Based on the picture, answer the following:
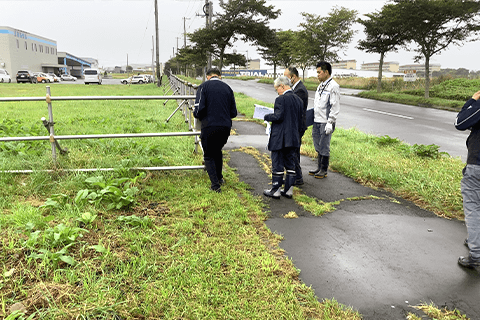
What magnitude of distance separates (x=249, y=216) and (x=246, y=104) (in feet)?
39.6

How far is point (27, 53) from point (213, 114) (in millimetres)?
76851

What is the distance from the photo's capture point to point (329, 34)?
31.0 meters

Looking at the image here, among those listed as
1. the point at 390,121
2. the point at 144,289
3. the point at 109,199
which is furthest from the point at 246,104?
the point at 144,289

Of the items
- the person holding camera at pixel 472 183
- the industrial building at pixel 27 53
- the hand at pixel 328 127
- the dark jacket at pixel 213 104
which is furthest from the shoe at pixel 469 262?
the industrial building at pixel 27 53

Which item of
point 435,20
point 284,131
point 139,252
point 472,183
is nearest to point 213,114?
point 284,131

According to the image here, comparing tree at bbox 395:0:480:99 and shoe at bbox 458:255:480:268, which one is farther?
tree at bbox 395:0:480:99

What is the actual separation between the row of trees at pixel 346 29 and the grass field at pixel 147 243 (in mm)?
18838

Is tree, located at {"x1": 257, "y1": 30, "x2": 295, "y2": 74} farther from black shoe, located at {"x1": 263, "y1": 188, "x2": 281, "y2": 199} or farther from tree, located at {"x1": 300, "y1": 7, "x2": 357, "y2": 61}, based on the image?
black shoe, located at {"x1": 263, "y1": 188, "x2": 281, "y2": 199}

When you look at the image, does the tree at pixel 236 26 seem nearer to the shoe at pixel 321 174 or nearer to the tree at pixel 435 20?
the tree at pixel 435 20

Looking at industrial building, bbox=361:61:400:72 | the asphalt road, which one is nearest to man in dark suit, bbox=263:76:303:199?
the asphalt road

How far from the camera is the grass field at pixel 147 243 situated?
7.90 feet

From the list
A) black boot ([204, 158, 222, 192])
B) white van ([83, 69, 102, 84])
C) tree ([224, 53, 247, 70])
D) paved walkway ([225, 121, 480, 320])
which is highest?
tree ([224, 53, 247, 70])

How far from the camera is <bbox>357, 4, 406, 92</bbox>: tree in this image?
22744 mm

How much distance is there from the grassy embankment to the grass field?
11 millimetres
